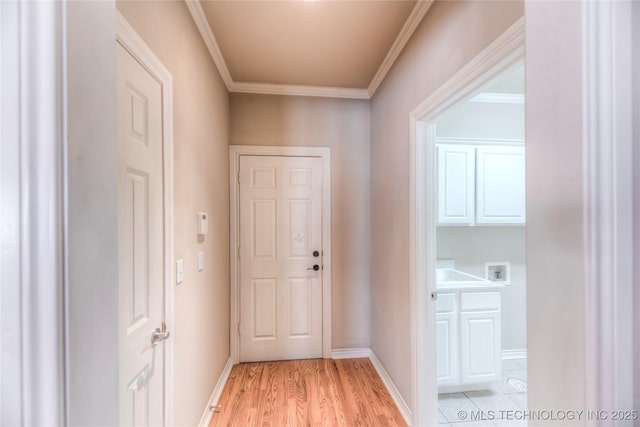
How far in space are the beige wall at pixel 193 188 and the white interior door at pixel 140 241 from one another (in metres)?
0.15

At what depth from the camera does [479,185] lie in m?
2.37

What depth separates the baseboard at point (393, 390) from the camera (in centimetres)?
178

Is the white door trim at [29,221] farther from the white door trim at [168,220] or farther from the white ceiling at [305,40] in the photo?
the white ceiling at [305,40]

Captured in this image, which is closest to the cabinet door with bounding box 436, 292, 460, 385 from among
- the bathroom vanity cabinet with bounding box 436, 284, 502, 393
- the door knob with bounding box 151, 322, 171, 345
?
the bathroom vanity cabinet with bounding box 436, 284, 502, 393

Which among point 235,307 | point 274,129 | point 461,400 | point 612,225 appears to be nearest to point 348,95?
point 274,129

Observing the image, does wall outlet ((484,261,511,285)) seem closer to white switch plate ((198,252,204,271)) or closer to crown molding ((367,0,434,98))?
crown molding ((367,0,434,98))

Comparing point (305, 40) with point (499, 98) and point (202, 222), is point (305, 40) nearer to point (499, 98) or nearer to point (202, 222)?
point (202, 222)

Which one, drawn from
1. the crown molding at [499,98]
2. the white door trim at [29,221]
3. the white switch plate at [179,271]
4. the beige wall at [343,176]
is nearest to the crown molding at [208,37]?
the beige wall at [343,176]

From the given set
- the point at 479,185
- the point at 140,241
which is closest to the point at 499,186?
the point at 479,185

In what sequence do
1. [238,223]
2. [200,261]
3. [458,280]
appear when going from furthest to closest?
[238,223] → [458,280] → [200,261]

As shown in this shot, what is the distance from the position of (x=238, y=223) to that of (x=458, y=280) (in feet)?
6.69

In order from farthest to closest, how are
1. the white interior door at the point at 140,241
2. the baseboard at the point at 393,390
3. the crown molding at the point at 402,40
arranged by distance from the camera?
the baseboard at the point at 393,390, the crown molding at the point at 402,40, the white interior door at the point at 140,241

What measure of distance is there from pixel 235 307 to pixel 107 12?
2.44 m

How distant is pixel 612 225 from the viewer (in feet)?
1.38
